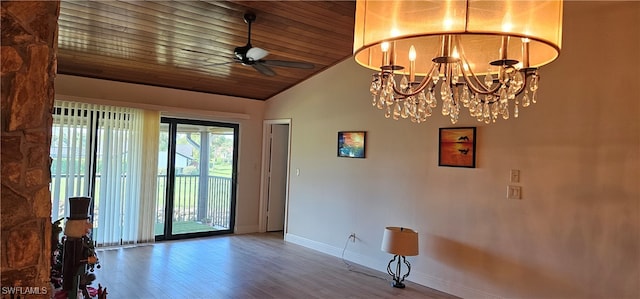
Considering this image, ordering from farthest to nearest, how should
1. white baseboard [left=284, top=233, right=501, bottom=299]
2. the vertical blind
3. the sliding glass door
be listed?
the sliding glass door
the vertical blind
white baseboard [left=284, top=233, right=501, bottom=299]

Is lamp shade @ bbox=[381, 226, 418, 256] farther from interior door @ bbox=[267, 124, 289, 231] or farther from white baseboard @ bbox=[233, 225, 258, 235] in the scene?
white baseboard @ bbox=[233, 225, 258, 235]

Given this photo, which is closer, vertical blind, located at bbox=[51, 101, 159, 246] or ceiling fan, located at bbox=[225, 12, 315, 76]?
ceiling fan, located at bbox=[225, 12, 315, 76]

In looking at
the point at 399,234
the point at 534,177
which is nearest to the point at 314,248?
the point at 399,234

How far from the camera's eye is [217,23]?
13.5ft

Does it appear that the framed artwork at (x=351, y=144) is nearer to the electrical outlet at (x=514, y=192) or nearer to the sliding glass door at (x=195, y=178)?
the electrical outlet at (x=514, y=192)

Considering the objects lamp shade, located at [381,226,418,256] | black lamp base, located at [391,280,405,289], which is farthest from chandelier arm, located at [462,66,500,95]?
black lamp base, located at [391,280,405,289]

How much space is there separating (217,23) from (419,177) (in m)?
2.77

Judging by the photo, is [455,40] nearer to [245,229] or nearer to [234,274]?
[234,274]

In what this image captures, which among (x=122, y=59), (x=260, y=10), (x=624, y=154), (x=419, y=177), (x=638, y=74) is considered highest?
(x=260, y=10)

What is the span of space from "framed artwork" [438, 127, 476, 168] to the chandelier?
1.76 metres

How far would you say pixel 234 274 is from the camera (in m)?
4.55

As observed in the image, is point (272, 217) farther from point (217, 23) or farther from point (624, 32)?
point (624, 32)

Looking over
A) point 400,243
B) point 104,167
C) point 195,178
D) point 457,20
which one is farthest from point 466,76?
point 195,178

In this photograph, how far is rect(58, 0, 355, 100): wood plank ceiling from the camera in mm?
3812
